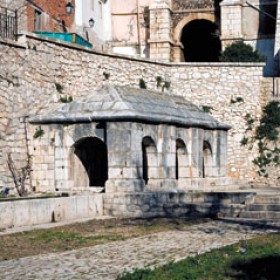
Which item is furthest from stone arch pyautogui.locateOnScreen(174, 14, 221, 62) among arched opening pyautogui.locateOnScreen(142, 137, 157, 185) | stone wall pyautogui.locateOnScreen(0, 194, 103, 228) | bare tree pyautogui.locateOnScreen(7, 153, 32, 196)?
stone wall pyautogui.locateOnScreen(0, 194, 103, 228)

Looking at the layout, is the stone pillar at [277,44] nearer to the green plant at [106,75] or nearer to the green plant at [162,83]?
the green plant at [162,83]

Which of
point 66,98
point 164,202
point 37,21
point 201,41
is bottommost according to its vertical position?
point 164,202

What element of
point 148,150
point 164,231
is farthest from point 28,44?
point 164,231

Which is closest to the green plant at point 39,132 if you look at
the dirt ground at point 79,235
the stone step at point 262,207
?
the dirt ground at point 79,235

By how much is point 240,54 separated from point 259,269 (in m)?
24.4

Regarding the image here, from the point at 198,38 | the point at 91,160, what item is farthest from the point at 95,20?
the point at 91,160

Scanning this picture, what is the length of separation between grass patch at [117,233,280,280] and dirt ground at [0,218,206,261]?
2563mm

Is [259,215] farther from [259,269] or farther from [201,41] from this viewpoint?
[201,41]

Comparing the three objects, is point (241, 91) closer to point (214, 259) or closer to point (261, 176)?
point (261, 176)

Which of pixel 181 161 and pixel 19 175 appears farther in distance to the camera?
pixel 181 161

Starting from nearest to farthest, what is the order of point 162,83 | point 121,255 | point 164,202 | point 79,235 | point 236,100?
point 121,255, point 79,235, point 164,202, point 162,83, point 236,100

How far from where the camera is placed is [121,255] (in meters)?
11.1

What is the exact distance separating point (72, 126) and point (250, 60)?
572 inches

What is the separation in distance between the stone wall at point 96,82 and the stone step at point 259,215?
22.9 ft
